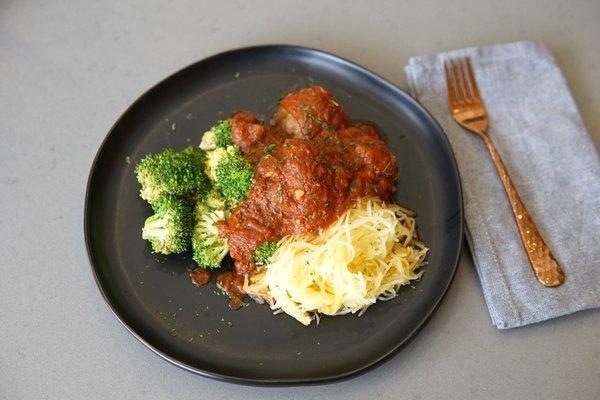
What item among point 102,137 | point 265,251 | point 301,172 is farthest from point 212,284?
point 102,137

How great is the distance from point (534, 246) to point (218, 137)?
7.77 ft

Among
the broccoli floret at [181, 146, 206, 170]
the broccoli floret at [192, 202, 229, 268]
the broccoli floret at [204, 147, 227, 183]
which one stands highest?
the broccoli floret at [181, 146, 206, 170]

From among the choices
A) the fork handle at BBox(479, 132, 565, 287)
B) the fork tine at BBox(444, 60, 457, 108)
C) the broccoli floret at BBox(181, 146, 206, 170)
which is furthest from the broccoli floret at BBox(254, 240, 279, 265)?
the fork tine at BBox(444, 60, 457, 108)

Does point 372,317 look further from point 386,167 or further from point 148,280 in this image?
point 148,280

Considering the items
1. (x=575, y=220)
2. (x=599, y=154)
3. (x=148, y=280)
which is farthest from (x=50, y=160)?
(x=599, y=154)

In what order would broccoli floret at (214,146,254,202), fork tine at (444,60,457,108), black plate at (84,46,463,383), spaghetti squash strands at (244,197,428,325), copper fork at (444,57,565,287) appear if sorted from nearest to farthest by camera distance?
black plate at (84,46,463,383) → spaghetti squash strands at (244,197,428,325) → broccoli floret at (214,146,254,202) → copper fork at (444,57,565,287) → fork tine at (444,60,457,108)

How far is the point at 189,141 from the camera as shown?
4160 mm

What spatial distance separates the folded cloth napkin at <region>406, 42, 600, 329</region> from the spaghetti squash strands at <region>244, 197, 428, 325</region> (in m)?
0.63

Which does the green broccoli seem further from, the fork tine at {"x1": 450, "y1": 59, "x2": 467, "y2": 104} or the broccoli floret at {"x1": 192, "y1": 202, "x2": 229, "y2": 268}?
the fork tine at {"x1": 450, "y1": 59, "x2": 467, "y2": 104}

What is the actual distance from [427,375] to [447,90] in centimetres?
232

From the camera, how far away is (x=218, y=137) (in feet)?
12.7

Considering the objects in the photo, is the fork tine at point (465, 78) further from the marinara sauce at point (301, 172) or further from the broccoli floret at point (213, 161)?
the broccoli floret at point (213, 161)

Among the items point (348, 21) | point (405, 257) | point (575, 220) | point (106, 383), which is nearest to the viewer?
point (106, 383)

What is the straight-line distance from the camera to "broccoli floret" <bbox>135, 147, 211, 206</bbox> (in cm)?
364
